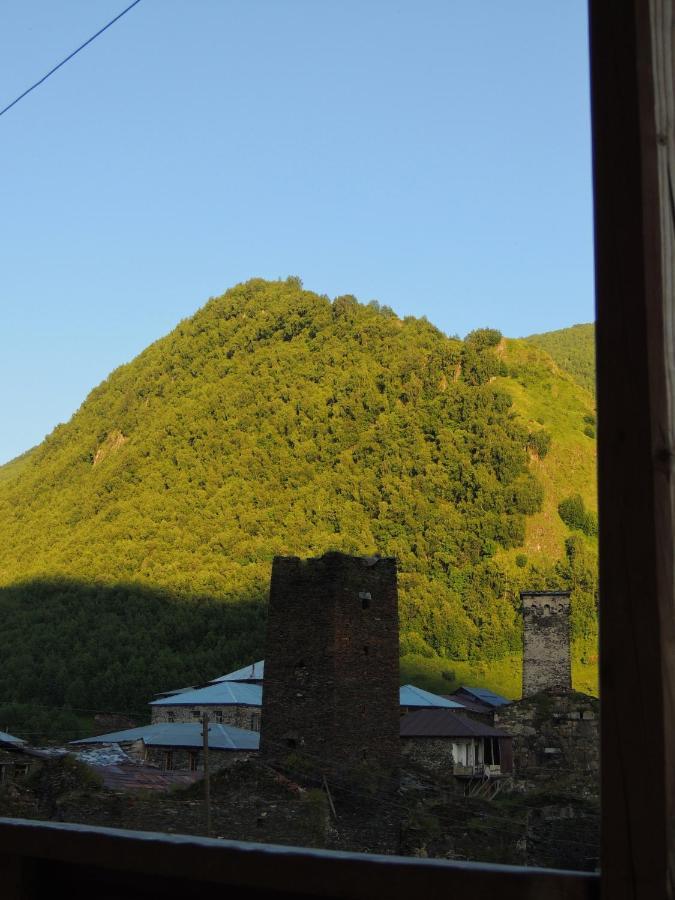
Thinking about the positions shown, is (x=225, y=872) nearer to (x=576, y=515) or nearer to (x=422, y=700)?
(x=422, y=700)

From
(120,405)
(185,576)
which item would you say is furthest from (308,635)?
(120,405)

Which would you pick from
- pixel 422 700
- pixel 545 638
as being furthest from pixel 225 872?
pixel 545 638

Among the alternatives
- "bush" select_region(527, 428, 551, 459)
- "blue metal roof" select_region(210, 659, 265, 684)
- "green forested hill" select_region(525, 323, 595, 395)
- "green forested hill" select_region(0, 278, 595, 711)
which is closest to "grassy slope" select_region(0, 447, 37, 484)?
"green forested hill" select_region(0, 278, 595, 711)

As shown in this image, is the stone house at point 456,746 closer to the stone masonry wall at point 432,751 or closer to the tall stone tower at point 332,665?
the stone masonry wall at point 432,751

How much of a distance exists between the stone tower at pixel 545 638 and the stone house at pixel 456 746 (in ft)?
23.5

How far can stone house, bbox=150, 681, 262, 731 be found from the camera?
122 feet

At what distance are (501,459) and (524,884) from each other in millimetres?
76016

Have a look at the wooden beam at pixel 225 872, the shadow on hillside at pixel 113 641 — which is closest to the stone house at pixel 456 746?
the shadow on hillside at pixel 113 641

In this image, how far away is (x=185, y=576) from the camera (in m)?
66.9

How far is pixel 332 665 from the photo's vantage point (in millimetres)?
21891

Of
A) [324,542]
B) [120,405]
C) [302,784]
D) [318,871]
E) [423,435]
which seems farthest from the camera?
[120,405]

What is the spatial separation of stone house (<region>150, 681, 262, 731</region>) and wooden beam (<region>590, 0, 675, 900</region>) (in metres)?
36.5

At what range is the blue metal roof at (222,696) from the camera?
1490 inches

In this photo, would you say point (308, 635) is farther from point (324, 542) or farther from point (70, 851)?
point (324, 542)
